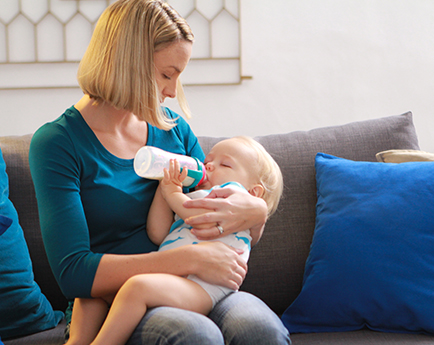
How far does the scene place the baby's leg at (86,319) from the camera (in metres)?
0.97

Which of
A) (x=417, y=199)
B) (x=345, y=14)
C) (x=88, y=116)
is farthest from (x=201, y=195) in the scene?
(x=345, y=14)

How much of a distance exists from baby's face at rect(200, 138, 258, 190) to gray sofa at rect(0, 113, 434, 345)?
0.24 meters

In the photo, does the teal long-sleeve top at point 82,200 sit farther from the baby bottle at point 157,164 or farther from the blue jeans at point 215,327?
the blue jeans at point 215,327

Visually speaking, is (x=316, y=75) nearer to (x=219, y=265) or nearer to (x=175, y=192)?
(x=175, y=192)

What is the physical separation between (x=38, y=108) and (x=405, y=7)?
1.88 meters

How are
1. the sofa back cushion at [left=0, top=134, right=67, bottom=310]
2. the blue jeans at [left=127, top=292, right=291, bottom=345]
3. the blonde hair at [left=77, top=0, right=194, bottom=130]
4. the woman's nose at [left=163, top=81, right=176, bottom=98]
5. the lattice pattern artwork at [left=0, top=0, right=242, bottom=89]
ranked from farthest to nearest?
the lattice pattern artwork at [left=0, top=0, right=242, bottom=89]
the sofa back cushion at [left=0, top=134, right=67, bottom=310]
the woman's nose at [left=163, top=81, right=176, bottom=98]
the blonde hair at [left=77, top=0, right=194, bottom=130]
the blue jeans at [left=127, top=292, right=291, bottom=345]

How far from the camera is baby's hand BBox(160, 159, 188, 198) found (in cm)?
111

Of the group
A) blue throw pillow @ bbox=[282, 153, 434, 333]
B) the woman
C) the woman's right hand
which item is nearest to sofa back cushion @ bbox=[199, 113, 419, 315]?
blue throw pillow @ bbox=[282, 153, 434, 333]

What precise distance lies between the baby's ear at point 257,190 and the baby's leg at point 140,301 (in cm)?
39

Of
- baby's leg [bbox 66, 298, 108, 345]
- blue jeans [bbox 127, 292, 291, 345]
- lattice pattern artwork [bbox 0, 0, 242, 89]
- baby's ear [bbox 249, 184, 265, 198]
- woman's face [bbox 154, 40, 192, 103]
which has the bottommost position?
baby's leg [bbox 66, 298, 108, 345]

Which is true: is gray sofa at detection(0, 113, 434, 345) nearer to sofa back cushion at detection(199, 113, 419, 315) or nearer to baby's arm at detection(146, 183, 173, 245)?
sofa back cushion at detection(199, 113, 419, 315)

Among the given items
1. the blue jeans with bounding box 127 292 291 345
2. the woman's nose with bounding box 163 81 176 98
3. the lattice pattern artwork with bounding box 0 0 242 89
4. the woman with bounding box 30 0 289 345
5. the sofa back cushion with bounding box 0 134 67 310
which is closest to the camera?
the blue jeans with bounding box 127 292 291 345

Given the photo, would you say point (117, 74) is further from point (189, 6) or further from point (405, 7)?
point (405, 7)

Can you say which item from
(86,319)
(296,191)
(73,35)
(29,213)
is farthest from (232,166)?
(73,35)
